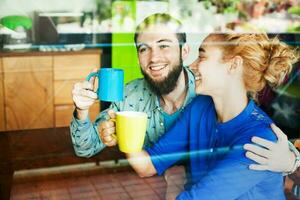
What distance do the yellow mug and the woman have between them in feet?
0.21

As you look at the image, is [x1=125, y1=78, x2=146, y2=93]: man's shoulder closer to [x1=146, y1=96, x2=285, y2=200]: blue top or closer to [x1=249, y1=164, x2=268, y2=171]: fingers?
[x1=146, y1=96, x2=285, y2=200]: blue top

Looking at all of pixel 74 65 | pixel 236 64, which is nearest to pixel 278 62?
pixel 236 64

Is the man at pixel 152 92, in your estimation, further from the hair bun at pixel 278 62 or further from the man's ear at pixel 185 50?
the hair bun at pixel 278 62

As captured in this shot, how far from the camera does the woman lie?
1.78 meters

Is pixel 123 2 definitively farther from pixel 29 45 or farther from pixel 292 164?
pixel 292 164

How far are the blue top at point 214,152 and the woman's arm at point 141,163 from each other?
0.08 ft

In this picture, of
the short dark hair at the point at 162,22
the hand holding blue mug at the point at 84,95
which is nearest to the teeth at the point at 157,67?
the short dark hair at the point at 162,22

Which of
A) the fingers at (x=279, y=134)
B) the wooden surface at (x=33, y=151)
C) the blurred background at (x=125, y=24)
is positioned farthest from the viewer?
the fingers at (x=279, y=134)

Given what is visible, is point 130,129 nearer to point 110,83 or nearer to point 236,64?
point 110,83

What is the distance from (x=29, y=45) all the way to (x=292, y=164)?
48.0 inches

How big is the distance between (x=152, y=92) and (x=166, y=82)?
68 millimetres

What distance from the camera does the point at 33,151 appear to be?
1.67 metres

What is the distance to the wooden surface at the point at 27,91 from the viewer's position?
1529 millimetres

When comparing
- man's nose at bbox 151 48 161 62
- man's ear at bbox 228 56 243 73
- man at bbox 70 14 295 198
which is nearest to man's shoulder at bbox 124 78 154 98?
man at bbox 70 14 295 198
